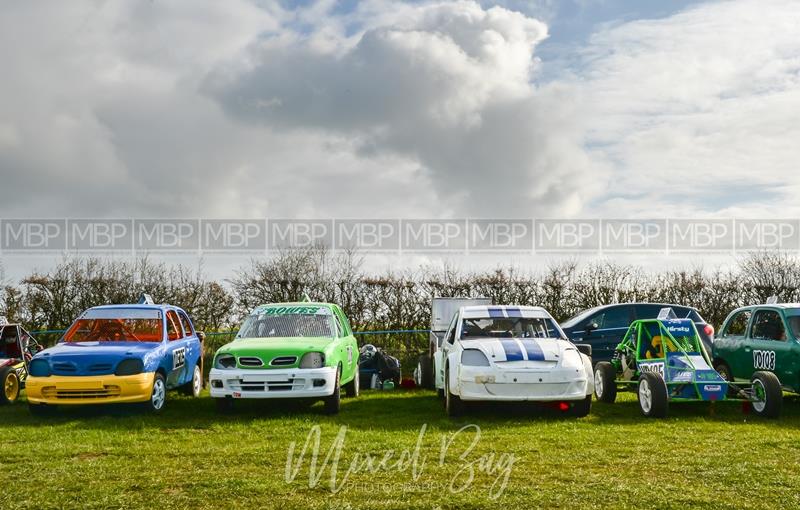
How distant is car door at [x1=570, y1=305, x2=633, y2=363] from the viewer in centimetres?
1551

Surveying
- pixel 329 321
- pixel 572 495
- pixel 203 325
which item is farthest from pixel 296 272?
pixel 572 495

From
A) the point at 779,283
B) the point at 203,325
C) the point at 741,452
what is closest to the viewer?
the point at 741,452

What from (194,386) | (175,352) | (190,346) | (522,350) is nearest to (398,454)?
(522,350)

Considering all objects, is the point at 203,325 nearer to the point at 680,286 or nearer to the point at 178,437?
the point at 178,437

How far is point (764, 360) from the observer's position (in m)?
12.2

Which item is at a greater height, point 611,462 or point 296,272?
point 296,272

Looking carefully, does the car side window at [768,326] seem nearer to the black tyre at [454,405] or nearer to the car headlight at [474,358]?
the car headlight at [474,358]

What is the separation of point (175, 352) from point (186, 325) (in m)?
1.60

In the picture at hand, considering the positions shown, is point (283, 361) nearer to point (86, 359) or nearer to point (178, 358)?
point (178, 358)

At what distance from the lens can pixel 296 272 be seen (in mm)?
21906

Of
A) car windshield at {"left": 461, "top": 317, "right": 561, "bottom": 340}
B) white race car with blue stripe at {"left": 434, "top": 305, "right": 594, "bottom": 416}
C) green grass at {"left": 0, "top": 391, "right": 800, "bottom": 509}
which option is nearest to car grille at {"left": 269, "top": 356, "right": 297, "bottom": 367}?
green grass at {"left": 0, "top": 391, "right": 800, "bottom": 509}

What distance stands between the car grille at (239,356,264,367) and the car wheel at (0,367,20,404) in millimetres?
5043

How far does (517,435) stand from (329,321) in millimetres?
4653

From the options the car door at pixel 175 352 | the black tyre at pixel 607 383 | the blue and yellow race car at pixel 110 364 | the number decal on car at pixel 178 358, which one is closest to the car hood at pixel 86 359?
the blue and yellow race car at pixel 110 364
